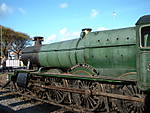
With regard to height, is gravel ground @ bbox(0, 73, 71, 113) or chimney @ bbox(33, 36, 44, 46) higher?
chimney @ bbox(33, 36, 44, 46)

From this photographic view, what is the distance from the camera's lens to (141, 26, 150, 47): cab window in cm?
586

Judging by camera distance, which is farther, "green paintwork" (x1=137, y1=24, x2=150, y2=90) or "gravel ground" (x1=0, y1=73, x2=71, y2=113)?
"gravel ground" (x1=0, y1=73, x2=71, y2=113)

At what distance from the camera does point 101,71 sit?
7.69m

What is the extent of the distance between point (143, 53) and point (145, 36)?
22.5 inches

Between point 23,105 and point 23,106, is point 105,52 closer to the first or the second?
point 23,106

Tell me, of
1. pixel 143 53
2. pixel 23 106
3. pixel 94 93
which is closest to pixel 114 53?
pixel 143 53

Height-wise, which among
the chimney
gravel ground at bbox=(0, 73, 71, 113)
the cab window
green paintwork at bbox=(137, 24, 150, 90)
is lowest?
gravel ground at bbox=(0, 73, 71, 113)

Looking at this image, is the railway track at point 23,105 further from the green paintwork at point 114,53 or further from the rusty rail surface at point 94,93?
the green paintwork at point 114,53

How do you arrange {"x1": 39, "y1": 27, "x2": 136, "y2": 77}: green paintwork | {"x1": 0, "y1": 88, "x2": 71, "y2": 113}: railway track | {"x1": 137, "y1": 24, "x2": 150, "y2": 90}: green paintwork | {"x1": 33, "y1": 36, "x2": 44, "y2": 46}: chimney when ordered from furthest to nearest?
{"x1": 33, "y1": 36, "x2": 44, "y2": 46}: chimney
{"x1": 0, "y1": 88, "x2": 71, "y2": 113}: railway track
{"x1": 39, "y1": 27, "x2": 136, "y2": 77}: green paintwork
{"x1": 137, "y1": 24, "x2": 150, "y2": 90}: green paintwork

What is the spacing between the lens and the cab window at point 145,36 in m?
5.86

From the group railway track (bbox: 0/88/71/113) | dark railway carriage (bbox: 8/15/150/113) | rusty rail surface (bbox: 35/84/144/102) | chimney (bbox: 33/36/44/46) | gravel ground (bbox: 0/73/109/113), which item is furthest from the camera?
chimney (bbox: 33/36/44/46)

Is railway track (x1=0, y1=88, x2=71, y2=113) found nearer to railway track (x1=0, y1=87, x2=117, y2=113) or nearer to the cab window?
railway track (x1=0, y1=87, x2=117, y2=113)

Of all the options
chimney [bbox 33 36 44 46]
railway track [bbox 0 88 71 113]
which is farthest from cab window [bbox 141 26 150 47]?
chimney [bbox 33 36 44 46]

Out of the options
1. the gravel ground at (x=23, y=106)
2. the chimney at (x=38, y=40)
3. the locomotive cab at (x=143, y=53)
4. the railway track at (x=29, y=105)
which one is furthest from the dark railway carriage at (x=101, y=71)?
the chimney at (x=38, y=40)
